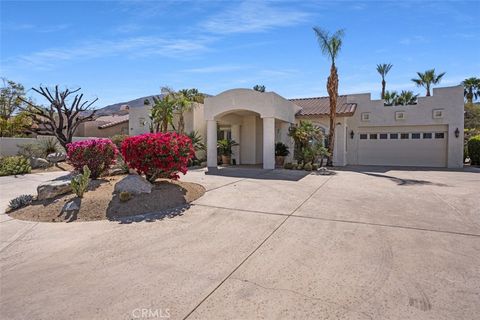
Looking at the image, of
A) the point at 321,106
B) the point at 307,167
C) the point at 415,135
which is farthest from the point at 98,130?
the point at 415,135

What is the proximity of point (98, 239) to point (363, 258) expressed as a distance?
16.3 ft

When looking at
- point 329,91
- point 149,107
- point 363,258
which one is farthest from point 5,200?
point 329,91

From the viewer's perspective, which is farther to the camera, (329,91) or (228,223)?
(329,91)

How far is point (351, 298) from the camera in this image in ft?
11.7

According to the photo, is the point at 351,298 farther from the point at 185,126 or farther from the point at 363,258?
the point at 185,126

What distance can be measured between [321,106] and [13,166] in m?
20.1

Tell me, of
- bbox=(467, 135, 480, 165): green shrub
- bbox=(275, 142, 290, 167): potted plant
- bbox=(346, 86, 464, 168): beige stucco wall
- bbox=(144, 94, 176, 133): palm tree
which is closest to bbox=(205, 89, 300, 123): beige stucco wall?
bbox=(275, 142, 290, 167): potted plant

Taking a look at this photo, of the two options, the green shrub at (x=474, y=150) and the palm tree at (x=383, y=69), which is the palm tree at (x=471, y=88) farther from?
the green shrub at (x=474, y=150)

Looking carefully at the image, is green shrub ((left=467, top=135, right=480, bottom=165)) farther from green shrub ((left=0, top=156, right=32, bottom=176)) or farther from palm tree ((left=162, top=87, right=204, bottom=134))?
green shrub ((left=0, top=156, right=32, bottom=176))

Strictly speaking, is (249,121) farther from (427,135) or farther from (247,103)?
(427,135)

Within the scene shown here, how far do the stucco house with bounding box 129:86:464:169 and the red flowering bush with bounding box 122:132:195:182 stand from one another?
8516mm

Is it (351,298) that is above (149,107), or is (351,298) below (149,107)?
below

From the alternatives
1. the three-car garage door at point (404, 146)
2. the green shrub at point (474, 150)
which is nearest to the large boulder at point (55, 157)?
the three-car garage door at point (404, 146)

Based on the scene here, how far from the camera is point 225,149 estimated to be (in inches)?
786
